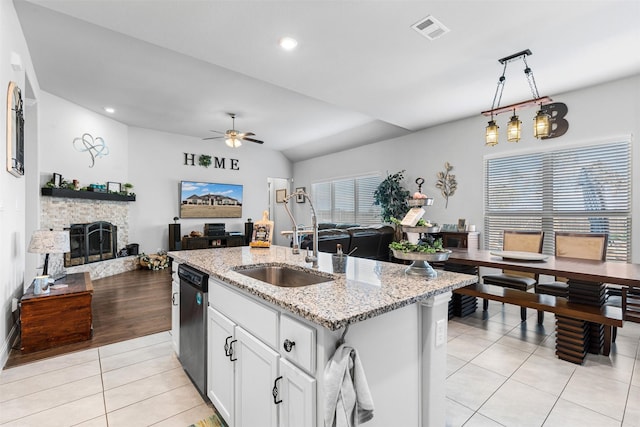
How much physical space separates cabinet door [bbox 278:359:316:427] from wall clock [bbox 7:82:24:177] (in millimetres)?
2932

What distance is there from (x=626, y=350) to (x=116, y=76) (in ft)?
21.6

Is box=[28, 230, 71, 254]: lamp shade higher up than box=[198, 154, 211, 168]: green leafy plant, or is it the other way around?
box=[198, 154, 211, 168]: green leafy plant

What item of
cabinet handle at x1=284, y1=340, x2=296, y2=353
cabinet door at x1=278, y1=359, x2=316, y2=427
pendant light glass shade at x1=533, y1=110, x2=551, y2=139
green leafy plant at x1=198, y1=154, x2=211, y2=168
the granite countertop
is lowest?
cabinet door at x1=278, y1=359, x2=316, y2=427

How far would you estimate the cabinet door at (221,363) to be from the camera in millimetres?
1592

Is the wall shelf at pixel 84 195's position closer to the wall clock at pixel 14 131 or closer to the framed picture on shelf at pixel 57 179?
the framed picture on shelf at pixel 57 179

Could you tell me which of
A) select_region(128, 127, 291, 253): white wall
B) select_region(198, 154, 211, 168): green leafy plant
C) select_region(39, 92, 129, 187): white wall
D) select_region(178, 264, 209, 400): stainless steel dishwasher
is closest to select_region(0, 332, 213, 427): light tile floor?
select_region(178, 264, 209, 400): stainless steel dishwasher

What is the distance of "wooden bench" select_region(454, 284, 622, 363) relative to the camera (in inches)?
92.5

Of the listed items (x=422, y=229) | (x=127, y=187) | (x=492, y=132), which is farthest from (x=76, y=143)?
(x=492, y=132)

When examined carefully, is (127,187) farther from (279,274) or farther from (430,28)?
(430,28)

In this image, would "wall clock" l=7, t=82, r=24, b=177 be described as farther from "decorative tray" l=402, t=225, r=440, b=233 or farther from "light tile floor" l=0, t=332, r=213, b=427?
"decorative tray" l=402, t=225, r=440, b=233

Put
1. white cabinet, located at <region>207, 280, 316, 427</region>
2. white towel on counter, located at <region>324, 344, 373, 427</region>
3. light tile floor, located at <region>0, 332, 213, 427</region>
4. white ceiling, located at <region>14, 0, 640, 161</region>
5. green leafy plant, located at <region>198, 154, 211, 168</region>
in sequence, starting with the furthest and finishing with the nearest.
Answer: green leafy plant, located at <region>198, 154, 211, 168</region> < white ceiling, located at <region>14, 0, 640, 161</region> < light tile floor, located at <region>0, 332, 213, 427</region> < white cabinet, located at <region>207, 280, 316, 427</region> < white towel on counter, located at <region>324, 344, 373, 427</region>

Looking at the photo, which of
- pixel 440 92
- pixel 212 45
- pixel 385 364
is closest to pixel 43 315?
pixel 212 45

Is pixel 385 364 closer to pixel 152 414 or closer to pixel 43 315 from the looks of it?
pixel 152 414

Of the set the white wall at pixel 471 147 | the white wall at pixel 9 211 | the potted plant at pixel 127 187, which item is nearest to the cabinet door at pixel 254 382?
the white wall at pixel 9 211
